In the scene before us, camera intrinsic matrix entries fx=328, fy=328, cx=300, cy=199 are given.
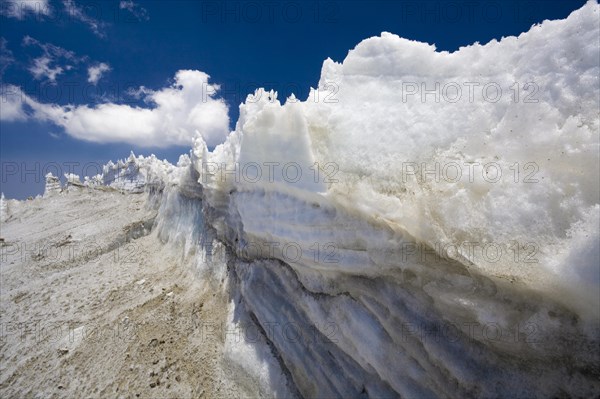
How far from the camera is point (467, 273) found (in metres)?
3.48

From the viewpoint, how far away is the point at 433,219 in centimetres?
357

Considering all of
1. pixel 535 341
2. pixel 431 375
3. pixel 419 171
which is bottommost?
pixel 431 375

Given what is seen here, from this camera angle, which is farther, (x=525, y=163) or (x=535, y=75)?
(x=535, y=75)

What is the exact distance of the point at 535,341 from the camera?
3.01m

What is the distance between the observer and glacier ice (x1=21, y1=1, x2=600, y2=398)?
2.99 m

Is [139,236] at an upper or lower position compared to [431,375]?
lower

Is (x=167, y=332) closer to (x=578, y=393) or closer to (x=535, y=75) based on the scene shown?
(x=578, y=393)

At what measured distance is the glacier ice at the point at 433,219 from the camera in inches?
118

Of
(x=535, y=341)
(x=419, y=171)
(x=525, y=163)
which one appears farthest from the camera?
(x=419, y=171)

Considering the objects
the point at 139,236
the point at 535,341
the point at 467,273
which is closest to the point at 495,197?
the point at 467,273

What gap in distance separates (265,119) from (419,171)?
2.51m

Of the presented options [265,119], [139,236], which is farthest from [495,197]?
[139,236]

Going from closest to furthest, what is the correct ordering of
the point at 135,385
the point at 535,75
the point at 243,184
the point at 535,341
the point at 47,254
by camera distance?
the point at 535,341, the point at 535,75, the point at 135,385, the point at 243,184, the point at 47,254

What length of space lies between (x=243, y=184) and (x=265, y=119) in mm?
1662
